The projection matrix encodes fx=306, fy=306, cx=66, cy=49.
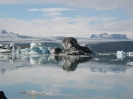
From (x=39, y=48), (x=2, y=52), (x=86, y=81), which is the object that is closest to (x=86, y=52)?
(x=39, y=48)

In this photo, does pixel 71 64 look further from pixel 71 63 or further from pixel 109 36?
pixel 109 36

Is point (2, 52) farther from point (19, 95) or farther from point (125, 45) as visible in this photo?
point (19, 95)

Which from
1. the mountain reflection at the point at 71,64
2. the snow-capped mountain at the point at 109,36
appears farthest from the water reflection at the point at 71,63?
the snow-capped mountain at the point at 109,36

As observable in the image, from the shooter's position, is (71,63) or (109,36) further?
(109,36)

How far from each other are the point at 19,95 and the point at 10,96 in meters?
0.22

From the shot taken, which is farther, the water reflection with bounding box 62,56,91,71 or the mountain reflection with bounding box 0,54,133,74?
the water reflection with bounding box 62,56,91,71

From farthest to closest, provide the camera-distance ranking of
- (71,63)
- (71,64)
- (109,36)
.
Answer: (109,36) < (71,63) < (71,64)

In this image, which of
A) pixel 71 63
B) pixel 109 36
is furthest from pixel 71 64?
pixel 109 36

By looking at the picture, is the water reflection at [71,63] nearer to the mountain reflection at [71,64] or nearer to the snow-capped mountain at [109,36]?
the mountain reflection at [71,64]

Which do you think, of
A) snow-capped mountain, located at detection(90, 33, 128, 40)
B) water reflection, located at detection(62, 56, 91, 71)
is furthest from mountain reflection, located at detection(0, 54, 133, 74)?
snow-capped mountain, located at detection(90, 33, 128, 40)

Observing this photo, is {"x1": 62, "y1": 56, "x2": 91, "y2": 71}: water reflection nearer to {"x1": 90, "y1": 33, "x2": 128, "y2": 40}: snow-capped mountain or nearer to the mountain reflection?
the mountain reflection

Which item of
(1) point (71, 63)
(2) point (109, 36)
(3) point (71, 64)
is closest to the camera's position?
(3) point (71, 64)

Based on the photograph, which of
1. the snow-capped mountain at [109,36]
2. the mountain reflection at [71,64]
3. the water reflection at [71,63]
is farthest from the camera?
the snow-capped mountain at [109,36]

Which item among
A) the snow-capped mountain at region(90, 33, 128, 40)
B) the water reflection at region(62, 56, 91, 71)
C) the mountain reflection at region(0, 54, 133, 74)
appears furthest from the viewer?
the snow-capped mountain at region(90, 33, 128, 40)
